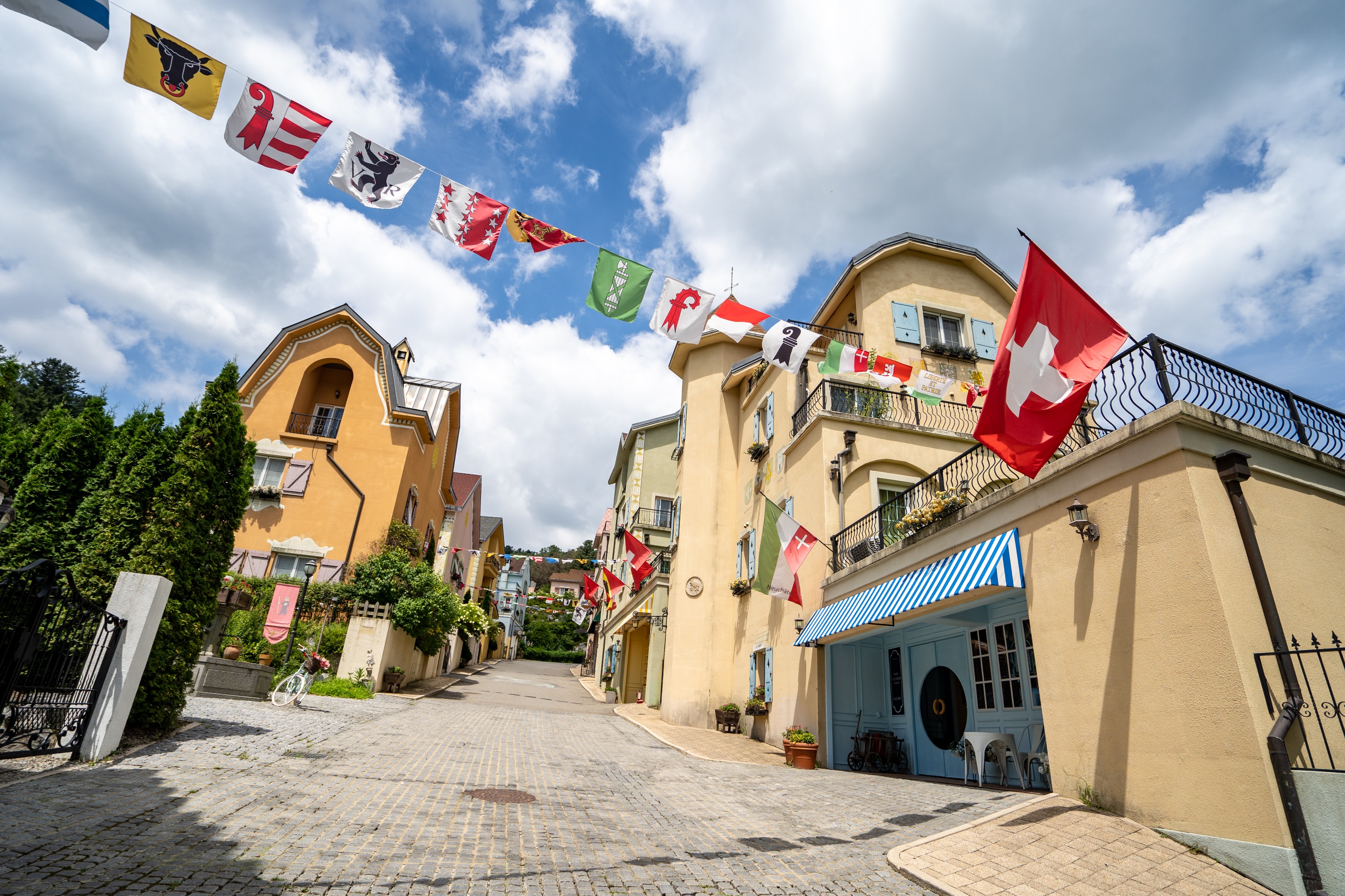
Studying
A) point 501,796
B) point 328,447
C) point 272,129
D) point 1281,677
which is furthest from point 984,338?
point 328,447

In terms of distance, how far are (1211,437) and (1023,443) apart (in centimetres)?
153

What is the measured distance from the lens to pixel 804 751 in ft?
38.5

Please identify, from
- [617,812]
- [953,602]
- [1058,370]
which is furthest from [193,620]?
[1058,370]

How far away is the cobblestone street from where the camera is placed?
3992 mm

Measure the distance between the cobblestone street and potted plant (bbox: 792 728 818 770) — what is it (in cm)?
151

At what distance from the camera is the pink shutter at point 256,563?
19.7 m

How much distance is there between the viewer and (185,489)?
830 centimetres

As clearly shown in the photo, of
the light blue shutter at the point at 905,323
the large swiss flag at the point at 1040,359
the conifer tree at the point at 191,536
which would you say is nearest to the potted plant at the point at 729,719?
the light blue shutter at the point at 905,323

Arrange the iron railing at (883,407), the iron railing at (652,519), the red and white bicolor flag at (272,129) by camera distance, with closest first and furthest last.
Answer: the red and white bicolor flag at (272,129) → the iron railing at (883,407) → the iron railing at (652,519)

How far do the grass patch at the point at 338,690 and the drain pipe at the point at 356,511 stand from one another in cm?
473

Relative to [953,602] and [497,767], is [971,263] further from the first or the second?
[497,767]

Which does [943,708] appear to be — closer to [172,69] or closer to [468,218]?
[468,218]

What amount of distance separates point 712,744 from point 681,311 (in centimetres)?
923

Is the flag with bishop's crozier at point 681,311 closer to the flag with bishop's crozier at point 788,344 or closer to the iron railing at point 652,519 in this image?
the flag with bishop's crozier at point 788,344
